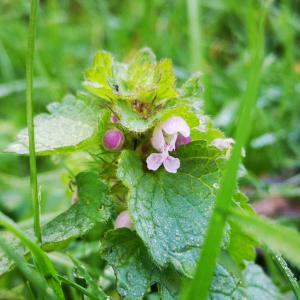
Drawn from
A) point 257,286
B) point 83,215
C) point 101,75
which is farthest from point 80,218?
point 257,286

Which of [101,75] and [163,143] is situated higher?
[101,75]

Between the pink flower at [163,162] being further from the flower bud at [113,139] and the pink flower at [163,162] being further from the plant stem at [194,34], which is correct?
the plant stem at [194,34]

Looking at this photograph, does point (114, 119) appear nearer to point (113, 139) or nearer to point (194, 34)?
point (113, 139)

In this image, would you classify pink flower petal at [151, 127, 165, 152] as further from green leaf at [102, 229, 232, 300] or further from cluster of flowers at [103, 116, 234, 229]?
green leaf at [102, 229, 232, 300]

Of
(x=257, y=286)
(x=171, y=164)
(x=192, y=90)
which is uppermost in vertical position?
(x=192, y=90)

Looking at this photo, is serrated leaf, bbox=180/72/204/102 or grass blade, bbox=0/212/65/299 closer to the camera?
grass blade, bbox=0/212/65/299

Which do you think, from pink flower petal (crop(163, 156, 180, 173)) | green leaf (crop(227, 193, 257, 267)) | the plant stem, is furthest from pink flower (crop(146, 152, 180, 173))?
the plant stem
